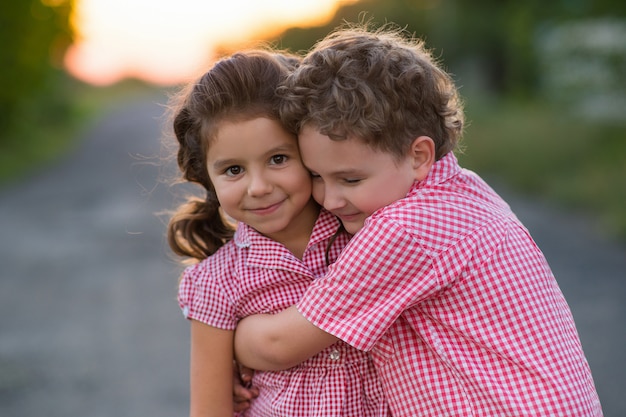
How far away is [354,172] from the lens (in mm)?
1962

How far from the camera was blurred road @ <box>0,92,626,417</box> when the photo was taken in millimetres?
5195

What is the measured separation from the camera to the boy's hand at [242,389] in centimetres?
226

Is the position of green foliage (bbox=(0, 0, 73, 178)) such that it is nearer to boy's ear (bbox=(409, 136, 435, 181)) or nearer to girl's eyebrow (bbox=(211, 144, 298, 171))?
girl's eyebrow (bbox=(211, 144, 298, 171))

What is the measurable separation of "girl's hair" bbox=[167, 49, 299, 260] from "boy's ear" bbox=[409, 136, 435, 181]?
35 cm

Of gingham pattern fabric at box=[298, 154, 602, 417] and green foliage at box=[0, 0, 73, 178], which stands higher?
green foliage at box=[0, 0, 73, 178]

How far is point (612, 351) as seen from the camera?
17.1ft

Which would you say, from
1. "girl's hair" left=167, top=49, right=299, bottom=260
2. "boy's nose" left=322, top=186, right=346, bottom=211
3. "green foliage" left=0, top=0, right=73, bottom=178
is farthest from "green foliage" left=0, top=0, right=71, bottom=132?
"boy's nose" left=322, top=186, right=346, bottom=211

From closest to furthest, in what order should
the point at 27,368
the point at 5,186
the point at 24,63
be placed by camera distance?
1. the point at 27,368
2. the point at 5,186
3. the point at 24,63

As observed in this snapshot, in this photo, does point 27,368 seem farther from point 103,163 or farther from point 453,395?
point 103,163

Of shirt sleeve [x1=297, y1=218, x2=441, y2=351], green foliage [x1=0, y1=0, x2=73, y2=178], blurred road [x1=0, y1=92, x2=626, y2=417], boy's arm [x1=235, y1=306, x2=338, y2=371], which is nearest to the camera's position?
shirt sleeve [x1=297, y1=218, x2=441, y2=351]

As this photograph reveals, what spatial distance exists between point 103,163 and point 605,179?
1060 centimetres

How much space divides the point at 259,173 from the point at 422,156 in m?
0.41

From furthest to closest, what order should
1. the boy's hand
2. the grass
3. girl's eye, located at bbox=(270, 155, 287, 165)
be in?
1. the grass
2. the boy's hand
3. girl's eye, located at bbox=(270, 155, 287, 165)

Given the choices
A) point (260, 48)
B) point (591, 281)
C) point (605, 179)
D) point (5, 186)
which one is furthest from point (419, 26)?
point (260, 48)
